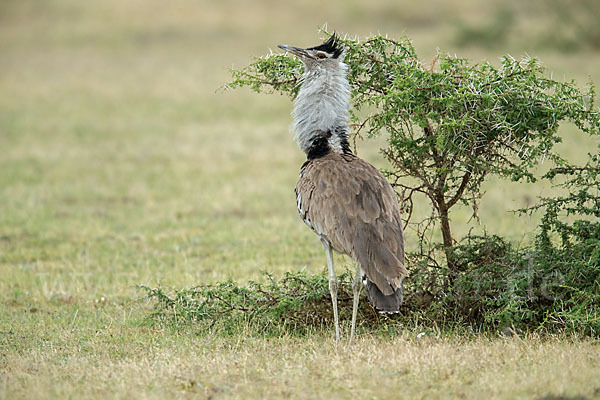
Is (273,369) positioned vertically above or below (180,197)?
below

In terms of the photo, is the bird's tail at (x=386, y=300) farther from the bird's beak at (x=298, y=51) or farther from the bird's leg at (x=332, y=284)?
the bird's beak at (x=298, y=51)

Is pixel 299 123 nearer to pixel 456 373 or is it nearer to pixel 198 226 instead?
pixel 456 373

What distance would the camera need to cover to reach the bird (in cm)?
527

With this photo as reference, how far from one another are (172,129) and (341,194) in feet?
40.5

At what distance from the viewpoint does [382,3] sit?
3114cm

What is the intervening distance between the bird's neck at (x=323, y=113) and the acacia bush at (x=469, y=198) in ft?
0.85

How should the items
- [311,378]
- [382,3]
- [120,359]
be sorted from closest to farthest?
[311,378] < [120,359] < [382,3]

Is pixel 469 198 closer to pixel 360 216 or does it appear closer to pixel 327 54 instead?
pixel 360 216

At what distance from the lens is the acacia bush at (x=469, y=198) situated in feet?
18.4

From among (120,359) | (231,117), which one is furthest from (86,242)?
(231,117)

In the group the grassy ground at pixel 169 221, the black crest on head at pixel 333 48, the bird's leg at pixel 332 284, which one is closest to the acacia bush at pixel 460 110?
the black crest on head at pixel 333 48

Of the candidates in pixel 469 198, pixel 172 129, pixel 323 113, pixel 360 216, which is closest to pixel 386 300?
pixel 360 216

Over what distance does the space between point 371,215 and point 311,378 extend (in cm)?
132

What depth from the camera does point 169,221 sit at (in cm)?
1072
